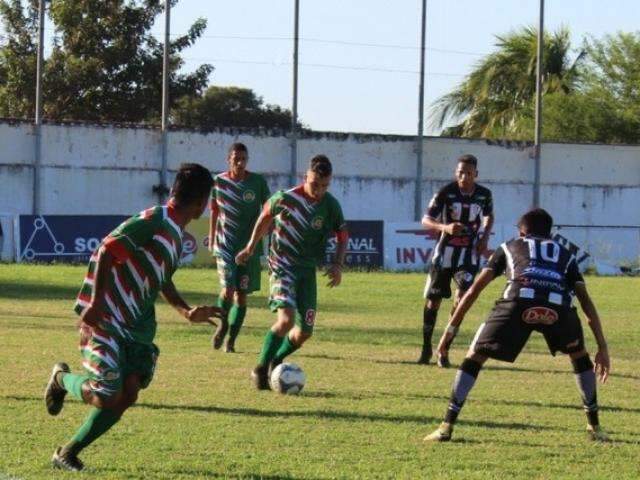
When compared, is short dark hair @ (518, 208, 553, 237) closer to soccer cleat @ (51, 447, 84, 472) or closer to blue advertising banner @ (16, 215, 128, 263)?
soccer cleat @ (51, 447, 84, 472)

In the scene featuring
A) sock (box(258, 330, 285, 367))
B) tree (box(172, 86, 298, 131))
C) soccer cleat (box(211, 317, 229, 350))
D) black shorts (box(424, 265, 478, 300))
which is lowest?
soccer cleat (box(211, 317, 229, 350))

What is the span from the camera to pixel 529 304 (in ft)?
28.1

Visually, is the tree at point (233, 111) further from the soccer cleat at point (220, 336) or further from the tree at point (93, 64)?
the soccer cleat at point (220, 336)

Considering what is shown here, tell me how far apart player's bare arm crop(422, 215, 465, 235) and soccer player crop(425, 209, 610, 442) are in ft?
13.3

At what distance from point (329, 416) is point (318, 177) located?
7.48 feet

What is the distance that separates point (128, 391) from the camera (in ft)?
24.4

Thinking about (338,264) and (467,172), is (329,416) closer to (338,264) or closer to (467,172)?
(338,264)

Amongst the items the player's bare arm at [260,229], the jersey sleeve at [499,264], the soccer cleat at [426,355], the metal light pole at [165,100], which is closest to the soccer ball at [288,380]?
the player's bare arm at [260,229]

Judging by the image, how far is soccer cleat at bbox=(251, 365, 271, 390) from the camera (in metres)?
11.0

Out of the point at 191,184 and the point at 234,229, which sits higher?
the point at 191,184

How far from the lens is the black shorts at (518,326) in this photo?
28.2 ft

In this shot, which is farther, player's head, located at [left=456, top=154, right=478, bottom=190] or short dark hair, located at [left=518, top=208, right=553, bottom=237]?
player's head, located at [left=456, top=154, right=478, bottom=190]


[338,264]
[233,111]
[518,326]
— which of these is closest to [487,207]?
[338,264]

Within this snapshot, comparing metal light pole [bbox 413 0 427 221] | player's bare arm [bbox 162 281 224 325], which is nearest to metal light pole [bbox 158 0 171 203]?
metal light pole [bbox 413 0 427 221]
